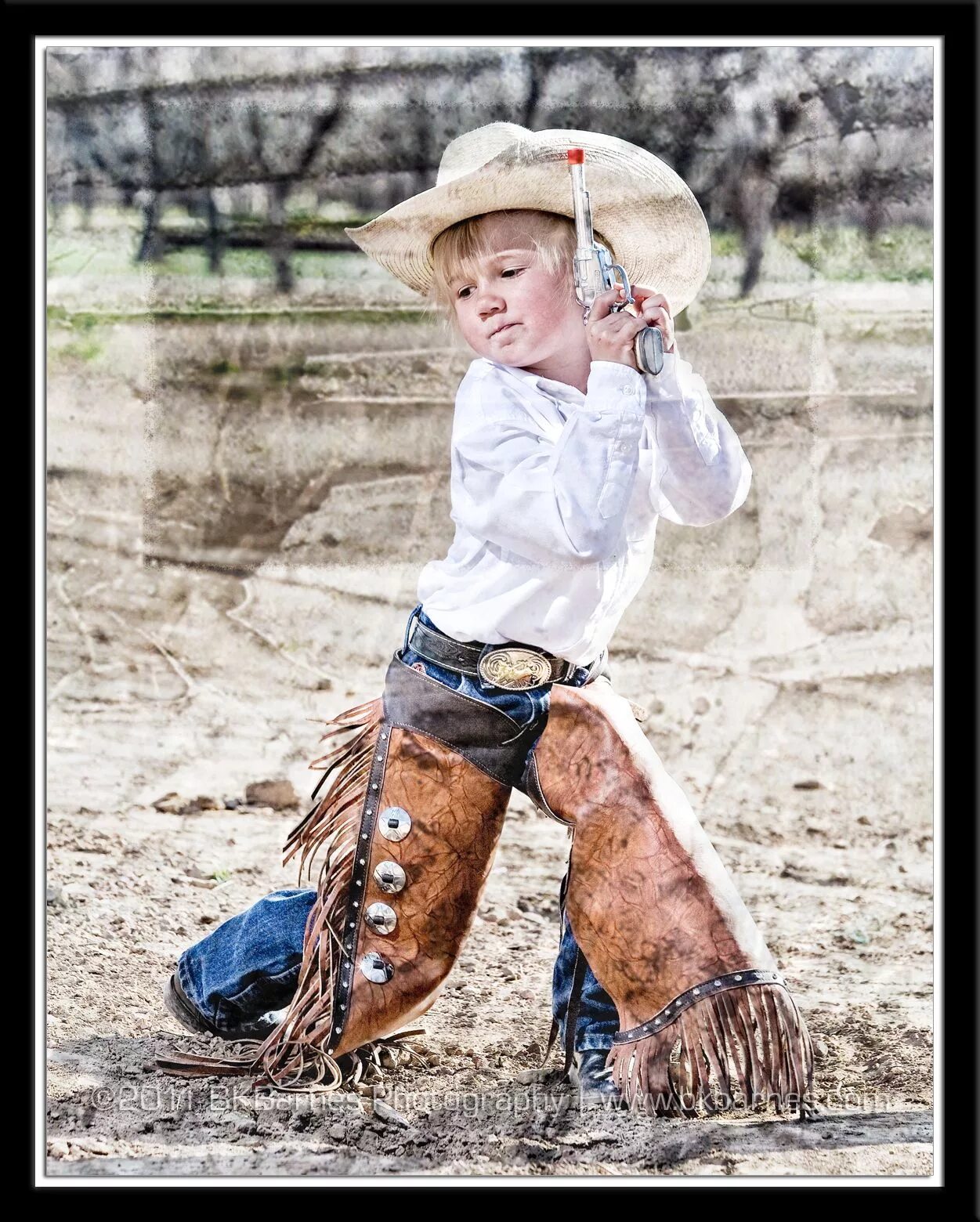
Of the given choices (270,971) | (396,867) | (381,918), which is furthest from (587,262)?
(270,971)

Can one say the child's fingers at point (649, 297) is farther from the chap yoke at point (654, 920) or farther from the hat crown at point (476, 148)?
the chap yoke at point (654, 920)

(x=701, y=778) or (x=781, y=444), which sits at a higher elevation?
(x=781, y=444)

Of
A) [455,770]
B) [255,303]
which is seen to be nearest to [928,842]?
[455,770]

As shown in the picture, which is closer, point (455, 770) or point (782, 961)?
point (455, 770)

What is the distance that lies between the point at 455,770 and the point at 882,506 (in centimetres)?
135

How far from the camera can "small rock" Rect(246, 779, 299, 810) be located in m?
4.36

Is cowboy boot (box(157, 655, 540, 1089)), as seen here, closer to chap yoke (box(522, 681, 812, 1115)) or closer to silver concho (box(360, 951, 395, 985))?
silver concho (box(360, 951, 395, 985))

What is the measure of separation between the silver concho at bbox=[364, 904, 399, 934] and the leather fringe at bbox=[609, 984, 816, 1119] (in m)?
0.63

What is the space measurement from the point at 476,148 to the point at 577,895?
6.00 feet

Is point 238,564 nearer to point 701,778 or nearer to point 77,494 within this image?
point 77,494

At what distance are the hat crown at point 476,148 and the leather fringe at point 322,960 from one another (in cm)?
132

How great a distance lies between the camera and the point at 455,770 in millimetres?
3814

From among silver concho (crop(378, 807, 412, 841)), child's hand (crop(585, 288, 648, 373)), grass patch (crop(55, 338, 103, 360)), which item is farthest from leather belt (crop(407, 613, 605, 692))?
grass patch (crop(55, 338, 103, 360))

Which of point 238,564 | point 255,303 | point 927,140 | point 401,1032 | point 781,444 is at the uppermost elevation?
point 927,140
